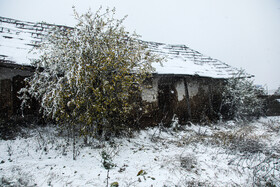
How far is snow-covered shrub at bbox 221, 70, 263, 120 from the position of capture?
986cm

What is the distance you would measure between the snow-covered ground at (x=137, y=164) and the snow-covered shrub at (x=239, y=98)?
5.48 m

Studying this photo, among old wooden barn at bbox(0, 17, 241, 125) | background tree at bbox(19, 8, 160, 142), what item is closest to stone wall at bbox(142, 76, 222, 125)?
old wooden barn at bbox(0, 17, 241, 125)

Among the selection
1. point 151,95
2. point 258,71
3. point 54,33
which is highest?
point 258,71

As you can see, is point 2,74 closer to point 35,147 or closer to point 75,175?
point 35,147

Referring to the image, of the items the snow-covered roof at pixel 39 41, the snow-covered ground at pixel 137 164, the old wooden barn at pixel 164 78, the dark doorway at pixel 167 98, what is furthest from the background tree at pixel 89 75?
the dark doorway at pixel 167 98

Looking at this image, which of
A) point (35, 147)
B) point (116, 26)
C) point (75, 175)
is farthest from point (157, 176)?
point (116, 26)

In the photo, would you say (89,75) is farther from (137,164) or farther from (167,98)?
(167,98)

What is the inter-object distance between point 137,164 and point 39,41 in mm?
6908

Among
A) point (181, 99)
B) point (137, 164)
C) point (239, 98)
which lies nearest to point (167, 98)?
point (181, 99)

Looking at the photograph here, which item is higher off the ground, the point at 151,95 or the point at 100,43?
the point at 100,43

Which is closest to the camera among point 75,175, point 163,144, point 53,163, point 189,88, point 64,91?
point 75,175

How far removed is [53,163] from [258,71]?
112581 millimetres

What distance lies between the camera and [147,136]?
21.4 feet

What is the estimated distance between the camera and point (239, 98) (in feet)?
32.3
